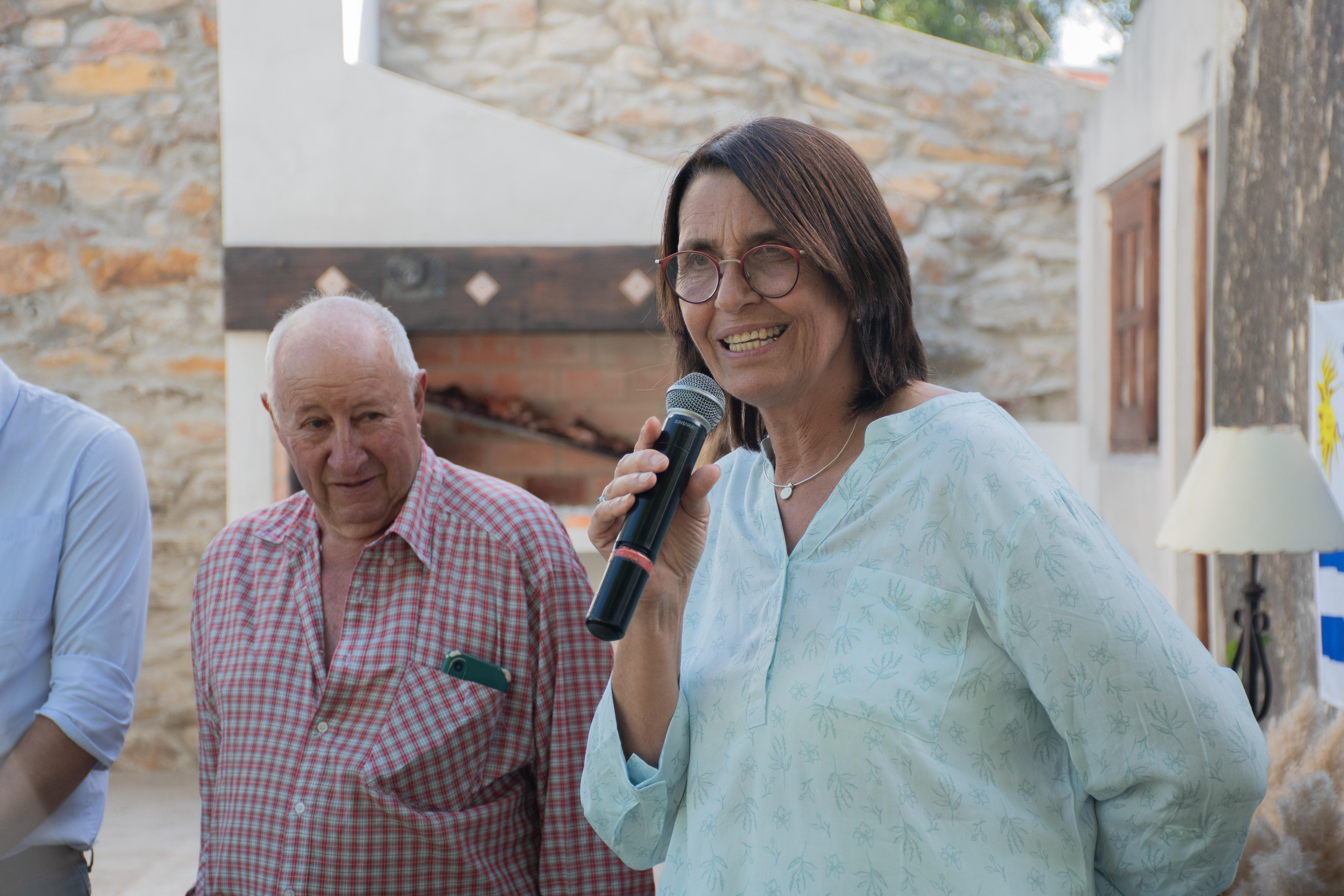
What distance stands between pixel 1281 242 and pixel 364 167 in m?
3.60

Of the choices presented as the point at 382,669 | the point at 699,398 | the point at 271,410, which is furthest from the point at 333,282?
the point at 699,398

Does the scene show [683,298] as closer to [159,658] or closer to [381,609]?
[381,609]

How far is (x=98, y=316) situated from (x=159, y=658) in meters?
1.58

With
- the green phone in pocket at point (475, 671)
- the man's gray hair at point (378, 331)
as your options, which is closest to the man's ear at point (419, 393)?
the man's gray hair at point (378, 331)

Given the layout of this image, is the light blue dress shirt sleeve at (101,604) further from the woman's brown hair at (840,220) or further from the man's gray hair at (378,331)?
the woman's brown hair at (840,220)

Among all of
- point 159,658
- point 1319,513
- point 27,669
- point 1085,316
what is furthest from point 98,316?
point 1319,513

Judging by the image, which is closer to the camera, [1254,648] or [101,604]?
[101,604]

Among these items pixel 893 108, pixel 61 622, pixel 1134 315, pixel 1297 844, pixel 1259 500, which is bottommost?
pixel 1297 844

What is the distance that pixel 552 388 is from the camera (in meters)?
5.57

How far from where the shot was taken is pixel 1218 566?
3602 mm

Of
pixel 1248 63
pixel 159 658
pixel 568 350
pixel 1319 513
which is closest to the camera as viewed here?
pixel 1319 513

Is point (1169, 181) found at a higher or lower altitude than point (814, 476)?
higher

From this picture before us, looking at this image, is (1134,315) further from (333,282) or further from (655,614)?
(655,614)

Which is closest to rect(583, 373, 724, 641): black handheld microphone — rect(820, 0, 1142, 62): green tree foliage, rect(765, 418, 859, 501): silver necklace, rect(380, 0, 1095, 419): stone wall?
rect(765, 418, 859, 501): silver necklace
